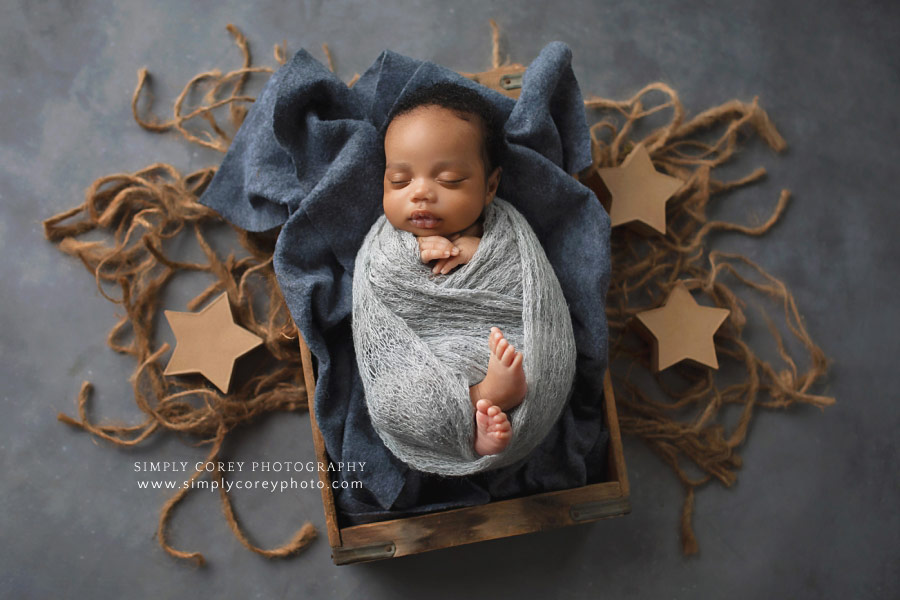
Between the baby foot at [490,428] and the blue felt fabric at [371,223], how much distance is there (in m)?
0.21

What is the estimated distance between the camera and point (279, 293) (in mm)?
1301

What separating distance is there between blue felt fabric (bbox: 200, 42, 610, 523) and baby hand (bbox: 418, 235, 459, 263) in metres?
0.18

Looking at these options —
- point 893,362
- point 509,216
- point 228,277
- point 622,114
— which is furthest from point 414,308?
point 893,362

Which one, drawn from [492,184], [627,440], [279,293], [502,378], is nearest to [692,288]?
[627,440]

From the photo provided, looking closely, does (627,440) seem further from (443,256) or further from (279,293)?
(279,293)

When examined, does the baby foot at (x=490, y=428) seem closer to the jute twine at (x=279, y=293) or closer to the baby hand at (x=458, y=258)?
the baby hand at (x=458, y=258)

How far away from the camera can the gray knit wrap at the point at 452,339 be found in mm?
954

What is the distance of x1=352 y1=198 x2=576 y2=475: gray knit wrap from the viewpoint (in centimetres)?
95

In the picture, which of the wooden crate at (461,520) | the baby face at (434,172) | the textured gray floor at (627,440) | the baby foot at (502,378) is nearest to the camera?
the baby foot at (502,378)

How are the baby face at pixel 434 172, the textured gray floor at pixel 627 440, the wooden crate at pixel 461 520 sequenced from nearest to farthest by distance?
1. the baby face at pixel 434 172
2. the wooden crate at pixel 461 520
3. the textured gray floor at pixel 627 440

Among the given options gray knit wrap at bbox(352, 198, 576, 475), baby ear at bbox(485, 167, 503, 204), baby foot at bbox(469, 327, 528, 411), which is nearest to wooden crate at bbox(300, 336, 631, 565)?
gray knit wrap at bbox(352, 198, 576, 475)

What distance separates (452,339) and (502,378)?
121 mm

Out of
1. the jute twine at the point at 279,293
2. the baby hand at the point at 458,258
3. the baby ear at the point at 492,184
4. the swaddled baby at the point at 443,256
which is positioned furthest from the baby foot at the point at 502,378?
the jute twine at the point at 279,293

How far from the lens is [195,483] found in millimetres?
1279
